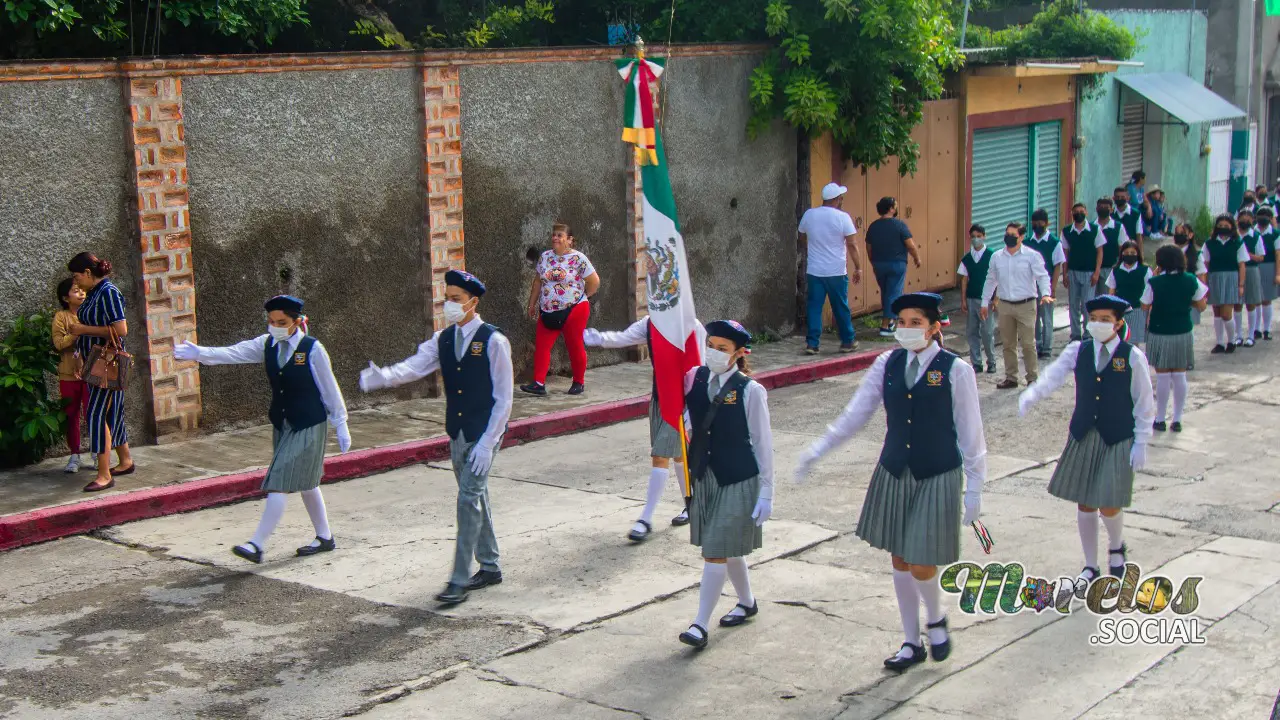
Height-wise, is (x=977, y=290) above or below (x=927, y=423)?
above

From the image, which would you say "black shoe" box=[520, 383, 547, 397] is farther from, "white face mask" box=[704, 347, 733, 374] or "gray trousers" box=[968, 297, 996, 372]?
"white face mask" box=[704, 347, 733, 374]

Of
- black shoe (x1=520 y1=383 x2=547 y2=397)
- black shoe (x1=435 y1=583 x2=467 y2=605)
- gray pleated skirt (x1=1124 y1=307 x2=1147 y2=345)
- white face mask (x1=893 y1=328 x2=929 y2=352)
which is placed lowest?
black shoe (x1=435 y1=583 x2=467 y2=605)

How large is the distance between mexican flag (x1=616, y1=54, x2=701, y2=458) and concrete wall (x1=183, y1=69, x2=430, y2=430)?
482 cm

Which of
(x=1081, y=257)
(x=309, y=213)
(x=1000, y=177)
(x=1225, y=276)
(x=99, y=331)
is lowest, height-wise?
(x=1225, y=276)

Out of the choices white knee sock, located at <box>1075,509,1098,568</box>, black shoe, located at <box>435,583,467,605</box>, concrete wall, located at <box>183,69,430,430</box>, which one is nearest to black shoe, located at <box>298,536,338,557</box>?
black shoe, located at <box>435,583,467,605</box>

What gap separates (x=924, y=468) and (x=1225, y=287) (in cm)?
1118

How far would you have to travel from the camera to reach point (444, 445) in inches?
476

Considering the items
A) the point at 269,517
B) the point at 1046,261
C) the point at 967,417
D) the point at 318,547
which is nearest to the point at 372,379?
the point at 269,517

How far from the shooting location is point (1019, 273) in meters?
15.0

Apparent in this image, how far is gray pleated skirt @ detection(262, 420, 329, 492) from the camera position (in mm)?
8984

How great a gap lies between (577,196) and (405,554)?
21.7 ft

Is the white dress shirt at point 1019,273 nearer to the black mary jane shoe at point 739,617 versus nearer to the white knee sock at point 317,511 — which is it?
the black mary jane shoe at point 739,617

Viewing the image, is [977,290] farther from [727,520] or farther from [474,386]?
[727,520]

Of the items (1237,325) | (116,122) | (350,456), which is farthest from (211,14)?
(1237,325)
